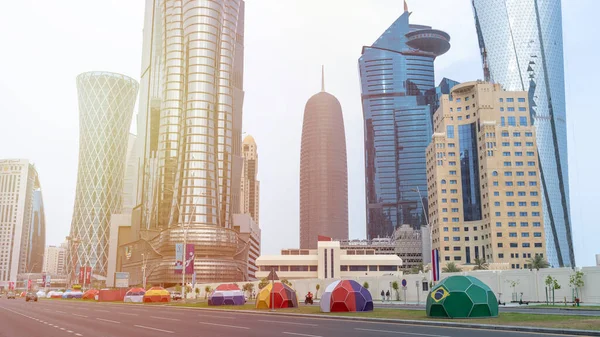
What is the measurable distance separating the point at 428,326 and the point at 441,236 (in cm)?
16145

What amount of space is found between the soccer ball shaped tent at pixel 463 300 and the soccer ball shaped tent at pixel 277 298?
69.6 ft

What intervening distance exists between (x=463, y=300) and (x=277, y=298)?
76.3 feet

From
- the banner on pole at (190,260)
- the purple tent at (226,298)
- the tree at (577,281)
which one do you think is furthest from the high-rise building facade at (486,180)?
the purple tent at (226,298)

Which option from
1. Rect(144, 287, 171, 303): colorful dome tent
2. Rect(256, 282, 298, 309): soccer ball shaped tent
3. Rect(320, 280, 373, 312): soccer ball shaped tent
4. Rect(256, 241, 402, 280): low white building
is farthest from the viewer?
Rect(256, 241, 402, 280): low white building

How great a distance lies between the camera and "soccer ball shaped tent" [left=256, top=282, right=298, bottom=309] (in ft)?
169

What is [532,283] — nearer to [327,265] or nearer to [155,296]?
[155,296]

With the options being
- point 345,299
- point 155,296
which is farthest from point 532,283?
point 155,296

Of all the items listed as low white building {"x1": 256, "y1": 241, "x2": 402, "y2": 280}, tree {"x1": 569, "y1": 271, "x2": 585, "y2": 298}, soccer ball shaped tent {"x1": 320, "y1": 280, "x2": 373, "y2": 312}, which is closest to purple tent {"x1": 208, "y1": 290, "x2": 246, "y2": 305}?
soccer ball shaped tent {"x1": 320, "y1": 280, "x2": 373, "y2": 312}

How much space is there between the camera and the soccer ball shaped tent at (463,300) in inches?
1283

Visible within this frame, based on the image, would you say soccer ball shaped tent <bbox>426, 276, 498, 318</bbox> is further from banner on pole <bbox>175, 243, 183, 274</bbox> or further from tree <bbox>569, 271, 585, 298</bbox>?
banner on pole <bbox>175, 243, 183, 274</bbox>

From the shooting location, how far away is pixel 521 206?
567 feet

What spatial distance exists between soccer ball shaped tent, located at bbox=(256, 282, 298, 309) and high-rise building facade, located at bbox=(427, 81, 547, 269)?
418 ft

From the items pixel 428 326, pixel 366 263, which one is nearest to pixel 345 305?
pixel 428 326

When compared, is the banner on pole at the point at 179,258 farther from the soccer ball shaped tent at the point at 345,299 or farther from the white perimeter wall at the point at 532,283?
the soccer ball shaped tent at the point at 345,299
